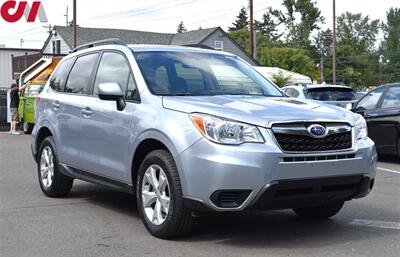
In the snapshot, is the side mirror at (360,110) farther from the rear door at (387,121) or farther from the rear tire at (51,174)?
the rear tire at (51,174)

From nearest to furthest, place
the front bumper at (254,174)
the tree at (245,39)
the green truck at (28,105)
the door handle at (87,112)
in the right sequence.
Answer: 1. the front bumper at (254,174)
2. the door handle at (87,112)
3. the green truck at (28,105)
4. the tree at (245,39)

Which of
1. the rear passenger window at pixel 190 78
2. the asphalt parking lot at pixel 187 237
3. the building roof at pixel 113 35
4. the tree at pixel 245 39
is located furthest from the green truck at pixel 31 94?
the tree at pixel 245 39

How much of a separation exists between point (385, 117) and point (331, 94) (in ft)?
10.0

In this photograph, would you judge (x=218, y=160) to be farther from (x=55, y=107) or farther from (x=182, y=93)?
(x=55, y=107)

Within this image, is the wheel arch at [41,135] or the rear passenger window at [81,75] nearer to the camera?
the rear passenger window at [81,75]

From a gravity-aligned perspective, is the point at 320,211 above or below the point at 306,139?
below

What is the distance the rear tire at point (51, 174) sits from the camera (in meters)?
7.59

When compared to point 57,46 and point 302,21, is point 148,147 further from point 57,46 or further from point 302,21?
point 302,21

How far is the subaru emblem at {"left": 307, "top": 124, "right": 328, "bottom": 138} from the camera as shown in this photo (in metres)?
5.12

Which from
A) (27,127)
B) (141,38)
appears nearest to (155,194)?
(27,127)

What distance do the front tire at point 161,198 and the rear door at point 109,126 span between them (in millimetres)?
352

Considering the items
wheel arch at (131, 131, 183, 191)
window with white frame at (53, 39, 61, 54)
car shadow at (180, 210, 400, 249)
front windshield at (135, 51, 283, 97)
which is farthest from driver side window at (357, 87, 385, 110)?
window with white frame at (53, 39, 61, 54)

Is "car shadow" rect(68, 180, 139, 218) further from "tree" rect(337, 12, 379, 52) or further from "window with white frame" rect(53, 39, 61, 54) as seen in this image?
"tree" rect(337, 12, 379, 52)

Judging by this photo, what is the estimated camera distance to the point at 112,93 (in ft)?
19.4
